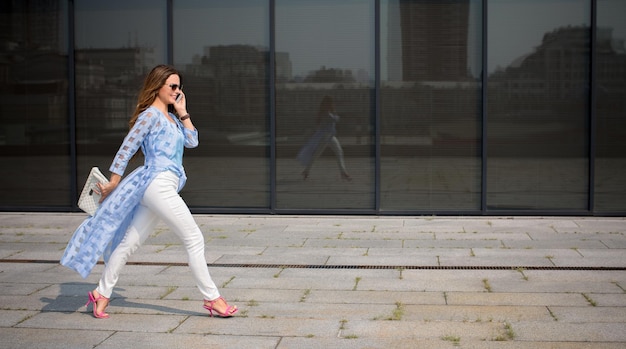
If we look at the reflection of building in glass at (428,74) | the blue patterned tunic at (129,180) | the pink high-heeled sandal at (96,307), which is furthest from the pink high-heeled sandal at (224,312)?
the reflection of building in glass at (428,74)

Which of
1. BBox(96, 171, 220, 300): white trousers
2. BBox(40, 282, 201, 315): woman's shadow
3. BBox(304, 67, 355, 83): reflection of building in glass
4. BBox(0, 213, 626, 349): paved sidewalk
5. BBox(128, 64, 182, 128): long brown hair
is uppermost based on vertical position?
BBox(304, 67, 355, 83): reflection of building in glass

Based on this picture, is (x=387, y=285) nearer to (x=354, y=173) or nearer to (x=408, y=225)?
(x=408, y=225)

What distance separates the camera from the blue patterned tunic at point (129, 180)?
6332 mm

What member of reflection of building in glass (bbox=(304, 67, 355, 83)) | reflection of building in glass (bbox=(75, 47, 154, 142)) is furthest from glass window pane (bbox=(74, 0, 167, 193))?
reflection of building in glass (bbox=(304, 67, 355, 83))

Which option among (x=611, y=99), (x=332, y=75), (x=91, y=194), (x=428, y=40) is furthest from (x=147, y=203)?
(x=611, y=99)

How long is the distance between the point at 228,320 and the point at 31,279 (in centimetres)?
241

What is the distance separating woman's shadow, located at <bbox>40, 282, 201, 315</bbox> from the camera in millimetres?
6715

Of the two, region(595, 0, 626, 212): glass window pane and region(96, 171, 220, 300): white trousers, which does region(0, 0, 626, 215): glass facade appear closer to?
region(595, 0, 626, 212): glass window pane

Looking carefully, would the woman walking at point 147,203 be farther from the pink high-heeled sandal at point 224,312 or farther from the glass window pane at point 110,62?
the glass window pane at point 110,62

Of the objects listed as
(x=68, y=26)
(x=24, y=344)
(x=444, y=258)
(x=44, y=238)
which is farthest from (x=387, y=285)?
(x=68, y=26)

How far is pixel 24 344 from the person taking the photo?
5.74 m

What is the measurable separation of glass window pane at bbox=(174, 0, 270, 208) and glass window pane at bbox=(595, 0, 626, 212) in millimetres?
4330

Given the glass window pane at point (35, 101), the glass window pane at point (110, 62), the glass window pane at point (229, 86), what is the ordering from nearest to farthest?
1. the glass window pane at point (229, 86)
2. the glass window pane at point (110, 62)
3. the glass window pane at point (35, 101)

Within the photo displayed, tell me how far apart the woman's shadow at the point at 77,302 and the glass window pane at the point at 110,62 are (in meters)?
5.25
